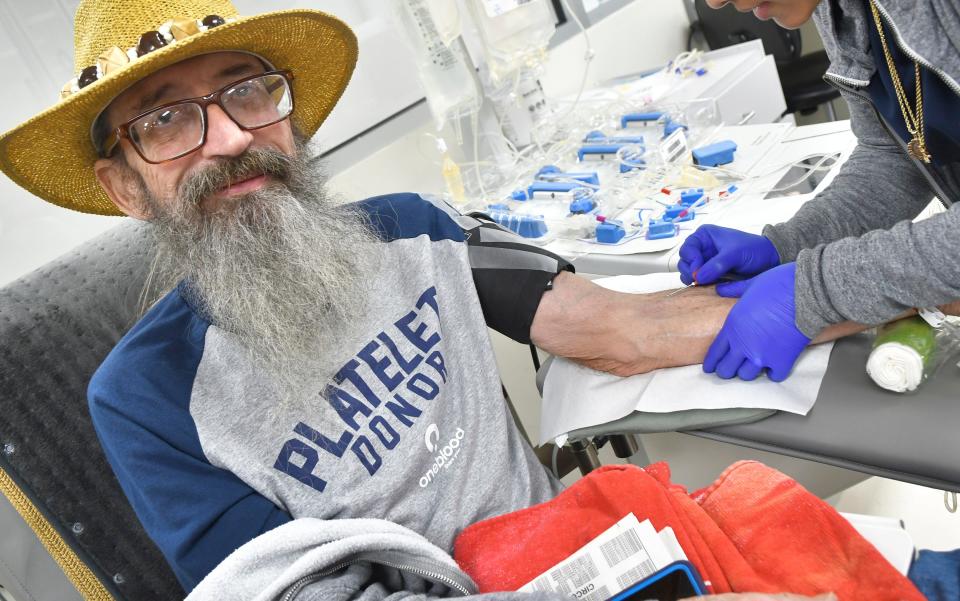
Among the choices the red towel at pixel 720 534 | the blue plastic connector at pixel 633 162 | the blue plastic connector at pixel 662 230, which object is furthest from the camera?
the blue plastic connector at pixel 633 162

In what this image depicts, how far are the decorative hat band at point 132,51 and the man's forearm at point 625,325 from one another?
682 millimetres

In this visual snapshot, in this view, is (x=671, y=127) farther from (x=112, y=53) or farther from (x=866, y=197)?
(x=112, y=53)

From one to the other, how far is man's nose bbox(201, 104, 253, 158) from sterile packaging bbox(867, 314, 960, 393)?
938 mm

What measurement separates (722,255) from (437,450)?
1.87ft

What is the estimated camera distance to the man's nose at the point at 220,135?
1.03m

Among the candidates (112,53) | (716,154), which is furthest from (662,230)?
(112,53)

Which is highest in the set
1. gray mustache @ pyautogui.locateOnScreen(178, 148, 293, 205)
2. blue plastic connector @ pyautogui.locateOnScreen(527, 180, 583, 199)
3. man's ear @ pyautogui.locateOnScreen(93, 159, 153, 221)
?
man's ear @ pyautogui.locateOnScreen(93, 159, 153, 221)

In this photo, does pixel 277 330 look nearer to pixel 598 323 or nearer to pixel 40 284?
pixel 40 284

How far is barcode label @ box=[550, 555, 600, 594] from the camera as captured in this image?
815 millimetres

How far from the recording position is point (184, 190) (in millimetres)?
1044

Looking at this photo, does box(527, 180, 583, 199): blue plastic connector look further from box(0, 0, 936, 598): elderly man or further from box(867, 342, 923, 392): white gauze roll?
box(867, 342, 923, 392): white gauze roll

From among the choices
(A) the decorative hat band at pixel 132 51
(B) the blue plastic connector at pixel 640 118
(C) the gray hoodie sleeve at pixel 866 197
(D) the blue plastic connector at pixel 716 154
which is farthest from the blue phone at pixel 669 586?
(B) the blue plastic connector at pixel 640 118

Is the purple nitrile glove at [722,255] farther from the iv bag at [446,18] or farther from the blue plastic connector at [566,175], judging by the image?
the iv bag at [446,18]

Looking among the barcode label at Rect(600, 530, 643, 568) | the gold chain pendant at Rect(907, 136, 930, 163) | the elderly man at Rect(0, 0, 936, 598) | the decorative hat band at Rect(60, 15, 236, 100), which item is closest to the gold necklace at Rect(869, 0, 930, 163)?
the gold chain pendant at Rect(907, 136, 930, 163)
